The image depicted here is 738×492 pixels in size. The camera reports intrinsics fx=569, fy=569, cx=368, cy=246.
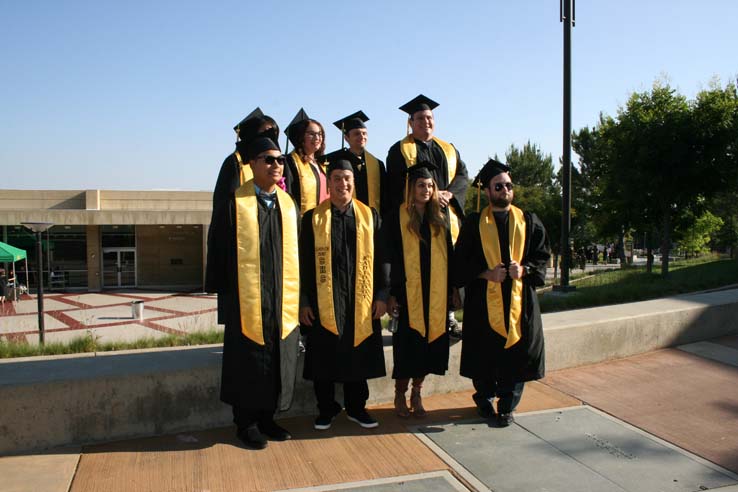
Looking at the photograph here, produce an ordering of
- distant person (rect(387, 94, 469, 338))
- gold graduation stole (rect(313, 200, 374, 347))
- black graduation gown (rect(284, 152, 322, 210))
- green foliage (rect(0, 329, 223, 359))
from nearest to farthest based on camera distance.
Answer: gold graduation stole (rect(313, 200, 374, 347)) < black graduation gown (rect(284, 152, 322, 210)) < distant person (rect(387, 94, 469, 338)) < green foliage (rect(0, 329, 223, 359))

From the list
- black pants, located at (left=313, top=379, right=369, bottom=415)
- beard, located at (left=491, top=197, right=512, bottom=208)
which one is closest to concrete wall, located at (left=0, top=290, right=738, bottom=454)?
black pants, located at (left=313, top=379, right=369, bottom=415)

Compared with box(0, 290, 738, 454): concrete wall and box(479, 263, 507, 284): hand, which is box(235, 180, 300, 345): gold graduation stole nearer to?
box(0, 290, 738, 454): concrete wall

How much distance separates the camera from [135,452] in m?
3.84

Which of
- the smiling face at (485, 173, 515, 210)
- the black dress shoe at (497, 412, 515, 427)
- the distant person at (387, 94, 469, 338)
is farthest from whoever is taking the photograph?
the distant person at (387, 94, 469, 338)

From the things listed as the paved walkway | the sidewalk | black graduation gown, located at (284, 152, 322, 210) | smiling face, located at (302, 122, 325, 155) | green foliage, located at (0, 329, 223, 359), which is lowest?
the paved walkway

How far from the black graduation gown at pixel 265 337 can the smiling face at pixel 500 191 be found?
169 cm

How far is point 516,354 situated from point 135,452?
281 cm

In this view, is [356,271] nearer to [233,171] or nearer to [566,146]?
[233,171]

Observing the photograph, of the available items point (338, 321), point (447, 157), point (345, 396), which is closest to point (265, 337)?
point (338, 321)

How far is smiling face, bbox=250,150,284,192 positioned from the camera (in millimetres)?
3980

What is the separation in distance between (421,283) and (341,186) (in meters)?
0.98

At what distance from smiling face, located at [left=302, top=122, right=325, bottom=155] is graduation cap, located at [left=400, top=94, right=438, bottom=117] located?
843 millimetres

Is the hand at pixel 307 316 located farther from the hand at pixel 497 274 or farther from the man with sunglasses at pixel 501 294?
the hand at pixel 497 274

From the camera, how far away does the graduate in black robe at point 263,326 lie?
152 inches
